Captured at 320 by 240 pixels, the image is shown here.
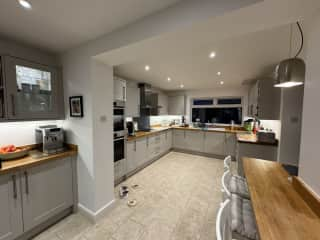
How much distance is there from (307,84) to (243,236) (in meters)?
1.23

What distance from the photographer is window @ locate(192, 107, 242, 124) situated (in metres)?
4.65

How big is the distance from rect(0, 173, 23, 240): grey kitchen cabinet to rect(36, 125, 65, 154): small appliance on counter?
16.2 inches

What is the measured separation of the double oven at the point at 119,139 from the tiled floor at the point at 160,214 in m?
0.34

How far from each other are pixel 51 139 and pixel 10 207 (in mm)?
757

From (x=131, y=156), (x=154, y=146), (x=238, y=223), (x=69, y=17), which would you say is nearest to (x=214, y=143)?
(x=154, y=146)

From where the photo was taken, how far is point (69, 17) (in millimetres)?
1229

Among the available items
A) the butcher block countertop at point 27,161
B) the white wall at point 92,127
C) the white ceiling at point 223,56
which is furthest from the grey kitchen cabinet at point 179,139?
the butcher block countertop at point 27,161

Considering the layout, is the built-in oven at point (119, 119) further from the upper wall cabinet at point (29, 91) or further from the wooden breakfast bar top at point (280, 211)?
the wooden breakfast bar top at point (280, 211)

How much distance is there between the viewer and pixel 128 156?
9.42ft

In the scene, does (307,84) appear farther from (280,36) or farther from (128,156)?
(128,156)

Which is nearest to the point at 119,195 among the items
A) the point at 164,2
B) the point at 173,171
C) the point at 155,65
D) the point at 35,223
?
the point at 35,223

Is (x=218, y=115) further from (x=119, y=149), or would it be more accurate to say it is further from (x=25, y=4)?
(x=25, y=4)

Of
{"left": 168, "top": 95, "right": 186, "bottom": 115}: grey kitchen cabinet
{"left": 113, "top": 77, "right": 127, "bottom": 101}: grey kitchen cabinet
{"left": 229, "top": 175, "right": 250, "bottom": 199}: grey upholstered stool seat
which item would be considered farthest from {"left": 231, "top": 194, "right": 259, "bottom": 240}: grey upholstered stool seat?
{"left": 168, "top": 95, "right": 186, "bottom": 115}: grey kitchen cabinet

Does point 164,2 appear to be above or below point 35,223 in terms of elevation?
above
